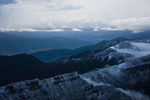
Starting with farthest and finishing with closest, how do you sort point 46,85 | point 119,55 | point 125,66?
point 119,55, point 125,66, point 46,85

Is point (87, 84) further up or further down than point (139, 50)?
further down

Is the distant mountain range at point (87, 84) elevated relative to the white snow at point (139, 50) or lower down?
lower down

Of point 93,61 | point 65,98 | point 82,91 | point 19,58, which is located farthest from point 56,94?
point 19,58

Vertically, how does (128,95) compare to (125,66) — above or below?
A: below

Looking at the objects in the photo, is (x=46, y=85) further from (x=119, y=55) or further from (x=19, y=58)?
(x=19, y=58)

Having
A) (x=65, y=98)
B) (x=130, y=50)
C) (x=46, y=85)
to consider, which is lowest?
(x=65, y=98)

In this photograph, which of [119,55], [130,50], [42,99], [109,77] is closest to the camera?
[42,99]

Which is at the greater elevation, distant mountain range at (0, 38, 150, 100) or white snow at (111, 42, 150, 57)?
white snow at (111, 42, 150, 57)

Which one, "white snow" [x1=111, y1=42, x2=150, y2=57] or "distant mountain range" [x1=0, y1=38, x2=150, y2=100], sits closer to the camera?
"distant mountain range" [x1=0, y1=38, x2=150, y2=100]

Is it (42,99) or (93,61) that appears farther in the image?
(93,61)

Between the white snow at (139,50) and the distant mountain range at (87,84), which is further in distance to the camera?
the white snow at (139,50)

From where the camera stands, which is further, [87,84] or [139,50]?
[139,50]
